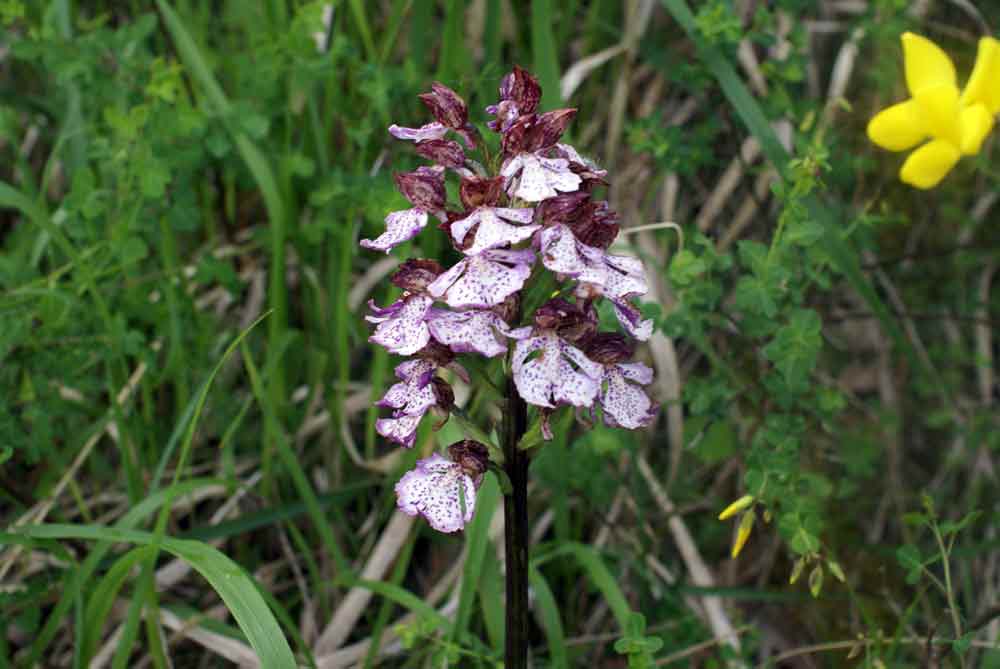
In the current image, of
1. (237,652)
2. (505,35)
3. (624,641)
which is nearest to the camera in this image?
(624,641)

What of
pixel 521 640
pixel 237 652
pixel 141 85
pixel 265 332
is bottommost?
pixel 237 652

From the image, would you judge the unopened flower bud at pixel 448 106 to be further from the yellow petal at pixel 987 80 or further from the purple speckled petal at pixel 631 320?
the yellow petal at pixel 987 80

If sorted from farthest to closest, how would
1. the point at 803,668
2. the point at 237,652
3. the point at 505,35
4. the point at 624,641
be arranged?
the point at 505,35, the point at 803,668, the point at 237,652, the point at 624,641

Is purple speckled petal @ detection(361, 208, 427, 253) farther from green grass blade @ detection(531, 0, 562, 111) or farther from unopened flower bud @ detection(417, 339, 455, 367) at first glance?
green grass blade @ detection(531, 0, 562, 111)

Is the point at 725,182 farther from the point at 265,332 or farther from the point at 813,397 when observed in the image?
the point at 265,332

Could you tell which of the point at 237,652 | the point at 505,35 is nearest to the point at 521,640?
the point at 237,652

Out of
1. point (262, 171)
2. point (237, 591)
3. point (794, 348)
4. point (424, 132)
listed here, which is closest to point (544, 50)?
point (262, 171)
